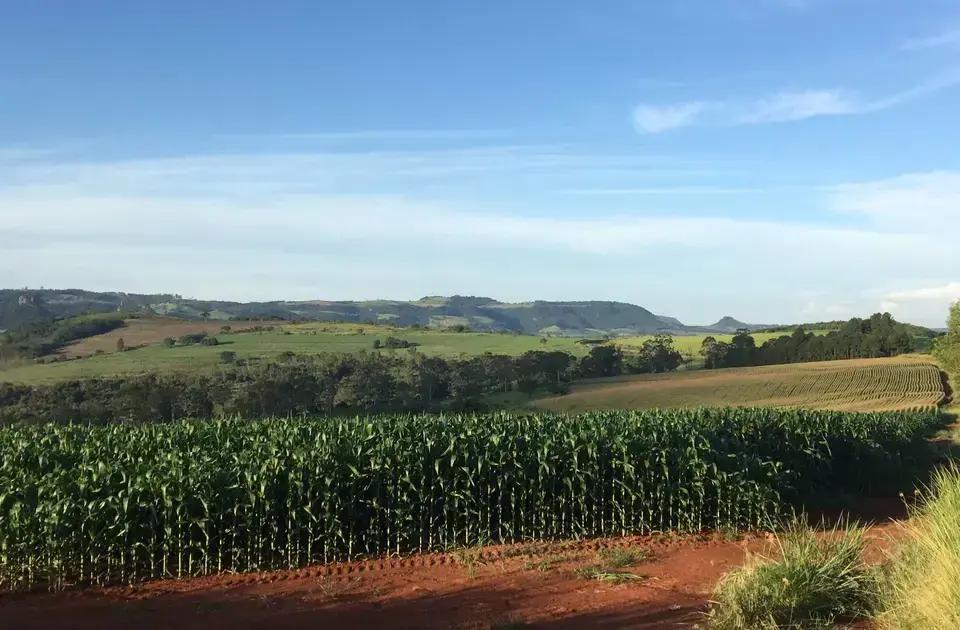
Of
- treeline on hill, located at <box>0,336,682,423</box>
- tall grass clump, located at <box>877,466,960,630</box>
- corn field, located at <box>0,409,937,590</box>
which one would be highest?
tall grass clump, located at <box>877,466,960,630</box>

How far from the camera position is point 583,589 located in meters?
8.52

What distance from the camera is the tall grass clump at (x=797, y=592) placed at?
6.42 metres

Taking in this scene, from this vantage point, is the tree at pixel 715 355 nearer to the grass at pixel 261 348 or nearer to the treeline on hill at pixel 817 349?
the treeline on hill at pixel 817 349

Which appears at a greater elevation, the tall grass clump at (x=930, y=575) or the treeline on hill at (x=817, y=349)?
the treeline on hill at (x=817, y=349)

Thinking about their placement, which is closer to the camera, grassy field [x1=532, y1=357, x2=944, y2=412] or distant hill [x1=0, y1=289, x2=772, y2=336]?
grassy field [x1=532, y1=357, x2=944, y2=412]

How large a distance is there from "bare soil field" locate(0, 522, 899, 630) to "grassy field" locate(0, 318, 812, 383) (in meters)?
42.6

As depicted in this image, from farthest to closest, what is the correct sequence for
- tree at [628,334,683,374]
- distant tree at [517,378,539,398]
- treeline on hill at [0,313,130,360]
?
1. tree at [628,334,683,374]
2. treeline on hill at [0,313,130,360]
3. distant tree at [517,378,539,398]

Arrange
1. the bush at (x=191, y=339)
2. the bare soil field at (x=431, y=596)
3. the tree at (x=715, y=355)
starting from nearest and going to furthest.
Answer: the bare soil field at (x=431, y=596) → the bush at (x=191, y=339) → the tree at (x=715, y=355)

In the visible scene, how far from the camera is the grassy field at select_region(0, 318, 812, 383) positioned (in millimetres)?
51344

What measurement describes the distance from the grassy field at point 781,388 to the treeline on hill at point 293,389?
511 cm

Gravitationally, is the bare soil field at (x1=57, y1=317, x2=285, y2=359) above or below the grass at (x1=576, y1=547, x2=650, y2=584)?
above

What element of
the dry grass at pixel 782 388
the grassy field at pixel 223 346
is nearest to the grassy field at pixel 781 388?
the dry grass at pixel 782 388

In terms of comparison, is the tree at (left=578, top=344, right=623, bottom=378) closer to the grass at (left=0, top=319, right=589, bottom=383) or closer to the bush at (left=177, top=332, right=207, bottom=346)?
the grass at (left=0, top=319, right=589, bottom=383)

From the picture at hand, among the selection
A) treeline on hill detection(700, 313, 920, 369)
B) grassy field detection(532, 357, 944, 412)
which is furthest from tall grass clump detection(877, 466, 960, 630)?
treeline on hill detection(700, 313, 920, 369)
